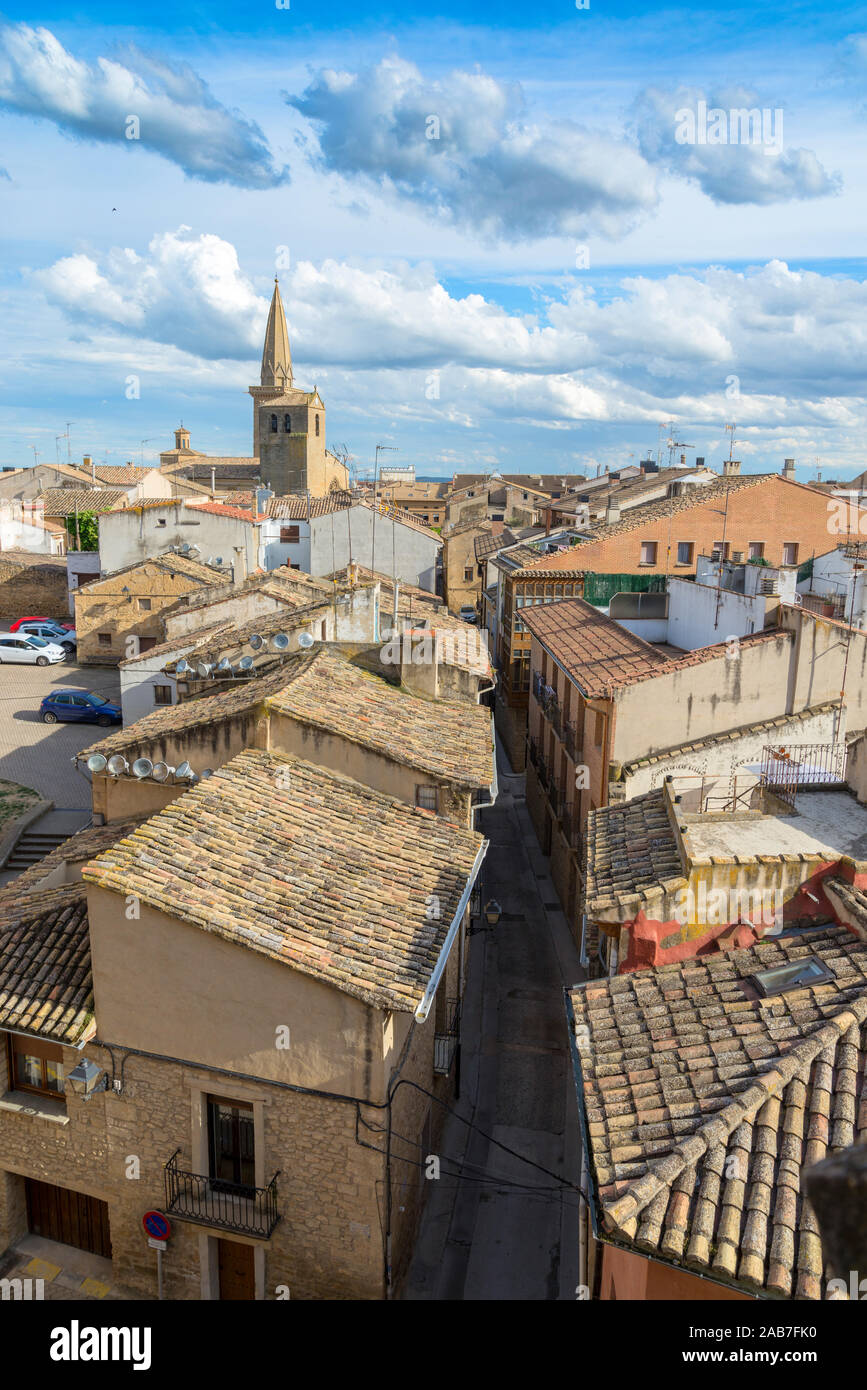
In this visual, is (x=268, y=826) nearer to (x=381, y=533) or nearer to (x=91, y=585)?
(x=91, y=585)

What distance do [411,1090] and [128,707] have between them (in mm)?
19524

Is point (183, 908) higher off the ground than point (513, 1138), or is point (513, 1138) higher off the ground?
point (183, 908)

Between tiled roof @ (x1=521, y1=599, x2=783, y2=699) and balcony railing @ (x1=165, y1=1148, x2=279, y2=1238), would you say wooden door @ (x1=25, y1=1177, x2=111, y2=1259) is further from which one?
tiled roof @ (x1=521, y1=599, x2=783, y2=699)

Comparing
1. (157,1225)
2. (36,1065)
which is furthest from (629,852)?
(36,1065)

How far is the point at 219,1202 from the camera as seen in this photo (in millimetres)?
11547

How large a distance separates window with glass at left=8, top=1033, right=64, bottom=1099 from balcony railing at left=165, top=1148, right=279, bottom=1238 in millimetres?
2105

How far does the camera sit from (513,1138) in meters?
15.2

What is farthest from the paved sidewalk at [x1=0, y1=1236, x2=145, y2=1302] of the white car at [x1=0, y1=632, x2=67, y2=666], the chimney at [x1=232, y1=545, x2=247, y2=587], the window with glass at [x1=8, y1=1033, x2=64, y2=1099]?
the white car at [x1=0, y1=632, x2=67, y2=666]

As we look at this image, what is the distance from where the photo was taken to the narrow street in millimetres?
12672

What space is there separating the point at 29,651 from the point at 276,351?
174 feet

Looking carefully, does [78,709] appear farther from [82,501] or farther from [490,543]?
[82,501]

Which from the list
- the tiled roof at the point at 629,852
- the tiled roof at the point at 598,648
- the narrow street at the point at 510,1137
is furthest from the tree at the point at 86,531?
the tiled roof at the point at 629,852

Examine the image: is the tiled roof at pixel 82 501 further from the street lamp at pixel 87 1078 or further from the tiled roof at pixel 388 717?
the street lamp at pixel 87 1078
